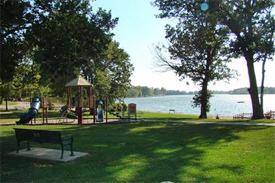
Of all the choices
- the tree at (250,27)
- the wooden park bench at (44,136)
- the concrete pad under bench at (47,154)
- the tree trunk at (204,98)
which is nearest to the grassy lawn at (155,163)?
the concrete pad under bench at (47,154)

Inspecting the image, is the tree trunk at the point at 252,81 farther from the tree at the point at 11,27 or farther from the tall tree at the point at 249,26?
the tree at the point at 11,27

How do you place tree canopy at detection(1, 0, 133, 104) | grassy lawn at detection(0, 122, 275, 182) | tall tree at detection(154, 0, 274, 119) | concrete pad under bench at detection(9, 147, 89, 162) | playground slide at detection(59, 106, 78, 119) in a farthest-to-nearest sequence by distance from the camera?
playground slide at detection(59, 106, 78, 119)
tall tree at detection(154, 0, 274, 119)
tree canopy at detection(1, 0, 133, 104)
concrete pad under bench at detection(9, 147, 89, 162)
grassy lawn at detection(0, 122, 275, 182)

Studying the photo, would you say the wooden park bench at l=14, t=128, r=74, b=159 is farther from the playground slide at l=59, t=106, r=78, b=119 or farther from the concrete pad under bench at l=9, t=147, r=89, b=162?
the playground slide at l=59, t=106, r=78, b=119

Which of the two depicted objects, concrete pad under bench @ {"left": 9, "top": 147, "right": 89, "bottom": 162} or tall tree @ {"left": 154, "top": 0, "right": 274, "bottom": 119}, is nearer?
concrete pad under bench @ {"left": 9, "top": 147, "right": 89, "bottom": 162}

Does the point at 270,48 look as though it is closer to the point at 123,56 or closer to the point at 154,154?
the point at 154,154

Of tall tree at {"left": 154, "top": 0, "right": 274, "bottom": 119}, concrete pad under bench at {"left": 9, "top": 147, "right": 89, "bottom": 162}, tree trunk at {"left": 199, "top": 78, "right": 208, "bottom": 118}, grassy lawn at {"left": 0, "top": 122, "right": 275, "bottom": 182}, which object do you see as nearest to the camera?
grassy lawn at {"left": 0, "top": 122, "right": 275, "bottom": 182}

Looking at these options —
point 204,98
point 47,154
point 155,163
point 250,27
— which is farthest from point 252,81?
point 47,154

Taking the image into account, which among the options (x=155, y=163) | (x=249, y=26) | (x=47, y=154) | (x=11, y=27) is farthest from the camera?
(x=249, y=26)

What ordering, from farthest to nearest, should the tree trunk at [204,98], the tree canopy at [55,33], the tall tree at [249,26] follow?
1. the tree trunk at [204,98]
2. the tall tree at [249,26]
3. the tree canopy at [55,33]

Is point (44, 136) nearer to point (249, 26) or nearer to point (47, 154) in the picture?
point (47, 154)

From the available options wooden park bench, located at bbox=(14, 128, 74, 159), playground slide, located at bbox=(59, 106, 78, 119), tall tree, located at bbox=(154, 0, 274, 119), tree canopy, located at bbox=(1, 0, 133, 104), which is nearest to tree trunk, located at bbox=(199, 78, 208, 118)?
tall tree, located at bbox=(154, 0, 274, 119)

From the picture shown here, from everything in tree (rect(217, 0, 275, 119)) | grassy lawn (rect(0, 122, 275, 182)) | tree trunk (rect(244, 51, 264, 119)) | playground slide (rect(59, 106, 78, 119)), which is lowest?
grassy lawn (rect(0, 122, 275, 182))

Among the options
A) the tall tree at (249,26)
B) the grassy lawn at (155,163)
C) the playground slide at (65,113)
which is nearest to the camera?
the grassy lawn at (155,163)

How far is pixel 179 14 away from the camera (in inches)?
841
